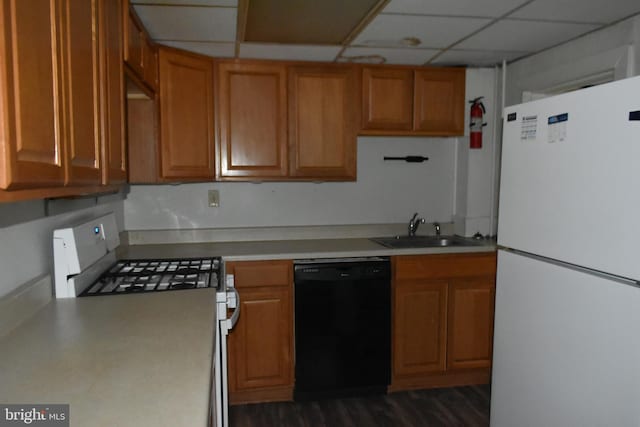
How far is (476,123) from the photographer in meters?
3.15

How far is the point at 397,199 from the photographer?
338cm

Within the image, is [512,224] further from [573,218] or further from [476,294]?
[476,294]

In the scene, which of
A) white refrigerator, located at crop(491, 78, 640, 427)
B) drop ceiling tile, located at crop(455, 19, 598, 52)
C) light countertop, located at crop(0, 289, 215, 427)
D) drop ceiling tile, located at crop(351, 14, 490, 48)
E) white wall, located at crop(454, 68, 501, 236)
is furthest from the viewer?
white wall, located at crop(454, 68, 501, 236)

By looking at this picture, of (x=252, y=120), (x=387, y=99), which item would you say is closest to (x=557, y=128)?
(x=387, y=99)

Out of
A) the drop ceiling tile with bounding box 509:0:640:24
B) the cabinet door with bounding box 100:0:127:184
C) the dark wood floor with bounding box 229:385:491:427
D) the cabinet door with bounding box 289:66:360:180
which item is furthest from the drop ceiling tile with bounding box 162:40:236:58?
the dark wood floor with bounding box 229:385:491:427

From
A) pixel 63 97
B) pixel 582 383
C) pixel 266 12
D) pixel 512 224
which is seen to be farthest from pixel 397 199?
pixel 63 97

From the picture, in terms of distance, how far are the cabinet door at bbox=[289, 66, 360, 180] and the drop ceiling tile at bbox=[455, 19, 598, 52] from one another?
2.44 feet

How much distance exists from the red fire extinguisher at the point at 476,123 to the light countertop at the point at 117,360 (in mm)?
2258

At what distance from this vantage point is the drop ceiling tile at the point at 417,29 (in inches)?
87.0

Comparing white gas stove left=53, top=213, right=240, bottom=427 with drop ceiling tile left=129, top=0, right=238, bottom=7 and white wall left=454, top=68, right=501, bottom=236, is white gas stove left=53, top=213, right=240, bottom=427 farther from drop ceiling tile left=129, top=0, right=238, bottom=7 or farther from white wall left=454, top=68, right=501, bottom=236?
white wall left=454, top=68, right=501, bottom=236

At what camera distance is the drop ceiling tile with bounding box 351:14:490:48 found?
7.25ft

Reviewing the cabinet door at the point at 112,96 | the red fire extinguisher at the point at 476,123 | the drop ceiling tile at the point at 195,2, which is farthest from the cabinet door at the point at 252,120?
the red fire extinguisher at the point at 476,123

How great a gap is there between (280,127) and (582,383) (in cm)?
209

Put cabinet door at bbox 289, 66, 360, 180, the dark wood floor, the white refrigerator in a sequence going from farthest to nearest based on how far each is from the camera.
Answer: cabinet door at bbox 289, 66, 360, 180 → the dark wood floor → the white refrigerator
